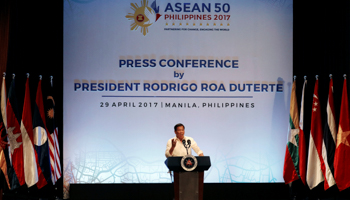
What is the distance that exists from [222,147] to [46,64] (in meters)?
3.16

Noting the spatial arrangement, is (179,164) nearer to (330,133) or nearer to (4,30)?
(330,133)

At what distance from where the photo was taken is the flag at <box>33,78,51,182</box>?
5.45 metres

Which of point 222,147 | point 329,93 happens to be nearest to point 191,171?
point 222,147

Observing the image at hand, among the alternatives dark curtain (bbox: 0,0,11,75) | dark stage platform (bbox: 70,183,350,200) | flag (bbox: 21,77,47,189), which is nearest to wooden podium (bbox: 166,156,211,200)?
dark stage platform (bbox: 70,183,350,200)

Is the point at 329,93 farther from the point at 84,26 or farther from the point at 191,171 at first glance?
the point at 84,26

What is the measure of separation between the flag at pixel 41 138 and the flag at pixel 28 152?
2.4 inches

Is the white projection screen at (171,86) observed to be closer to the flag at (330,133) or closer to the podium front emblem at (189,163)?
the flag at (330,133)

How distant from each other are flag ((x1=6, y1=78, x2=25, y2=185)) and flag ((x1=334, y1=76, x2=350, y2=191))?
458cm

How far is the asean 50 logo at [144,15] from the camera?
6074 mm

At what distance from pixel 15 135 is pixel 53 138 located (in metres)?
0.56

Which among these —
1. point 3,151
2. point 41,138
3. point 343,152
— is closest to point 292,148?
point 343,152

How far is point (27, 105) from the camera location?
545 centimetres

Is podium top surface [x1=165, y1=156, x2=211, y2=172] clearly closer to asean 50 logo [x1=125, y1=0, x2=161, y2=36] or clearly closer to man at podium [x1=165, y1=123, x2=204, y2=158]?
man at podium [x1=165, y1=123, x2=204, y2=158]

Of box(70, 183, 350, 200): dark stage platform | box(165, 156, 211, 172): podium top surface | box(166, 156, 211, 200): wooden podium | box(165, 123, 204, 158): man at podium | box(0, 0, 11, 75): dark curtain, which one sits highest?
box(0, 0, 11, 75): dark curtain
